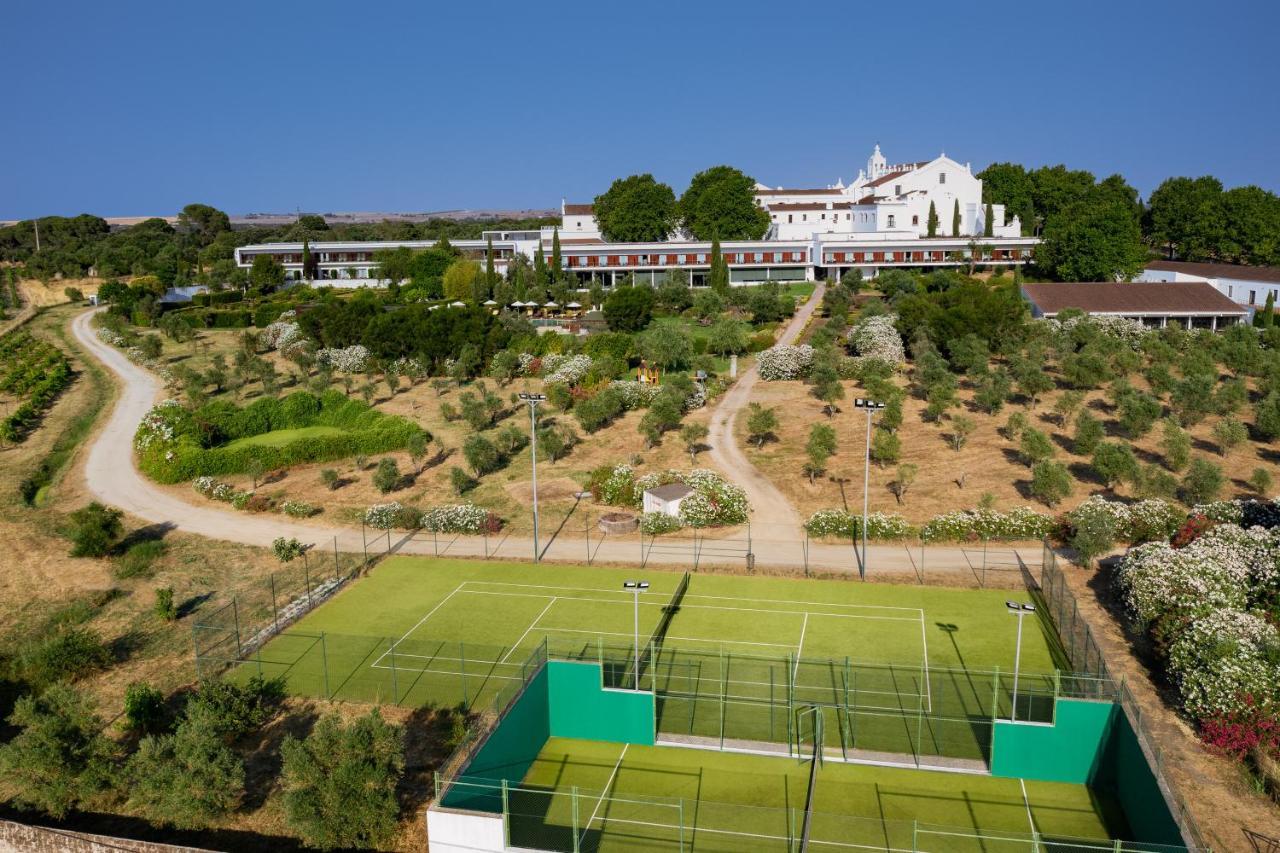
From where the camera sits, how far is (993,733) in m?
21.4

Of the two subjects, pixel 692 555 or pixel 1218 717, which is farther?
pixel 692 555

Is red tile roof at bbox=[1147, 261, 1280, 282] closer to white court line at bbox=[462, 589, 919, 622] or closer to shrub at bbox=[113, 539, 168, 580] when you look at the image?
white court line at bbox=[462, 589, 919, 622]

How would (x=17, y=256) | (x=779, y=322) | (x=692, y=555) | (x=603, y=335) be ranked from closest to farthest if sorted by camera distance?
1. (x=692, y=555)
2. (x=603, y=335)
3. (x=779, y=322)
4. (x=17, y=256)

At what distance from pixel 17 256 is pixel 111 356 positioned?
228 ft

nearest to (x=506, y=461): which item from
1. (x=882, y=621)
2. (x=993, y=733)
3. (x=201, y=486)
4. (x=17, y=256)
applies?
(x=201, y=486)

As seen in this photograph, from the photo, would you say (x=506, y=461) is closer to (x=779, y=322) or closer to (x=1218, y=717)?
(x=1218, y=717)

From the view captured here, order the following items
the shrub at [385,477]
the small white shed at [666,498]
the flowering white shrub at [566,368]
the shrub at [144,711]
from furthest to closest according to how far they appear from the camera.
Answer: the flowering white shrub at [566,368] < the shrub at [385,477] < the small white shed at [666,498] < the shrub at [144,711]

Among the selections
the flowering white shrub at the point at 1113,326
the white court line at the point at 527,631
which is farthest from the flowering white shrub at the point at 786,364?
the white court line at the point at 527,631

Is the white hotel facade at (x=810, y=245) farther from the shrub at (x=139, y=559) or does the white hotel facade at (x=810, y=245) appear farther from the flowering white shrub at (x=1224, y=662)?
the flowering white shrub at (x=1224, y=662)

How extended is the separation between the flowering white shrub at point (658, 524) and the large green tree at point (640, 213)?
75.1m

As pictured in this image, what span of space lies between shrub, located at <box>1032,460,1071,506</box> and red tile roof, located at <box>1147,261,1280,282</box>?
182 ft

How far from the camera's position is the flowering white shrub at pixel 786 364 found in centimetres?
6334

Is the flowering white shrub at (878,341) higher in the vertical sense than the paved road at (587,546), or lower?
higher

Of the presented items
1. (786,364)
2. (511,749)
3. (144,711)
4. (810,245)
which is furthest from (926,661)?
(810,245)
